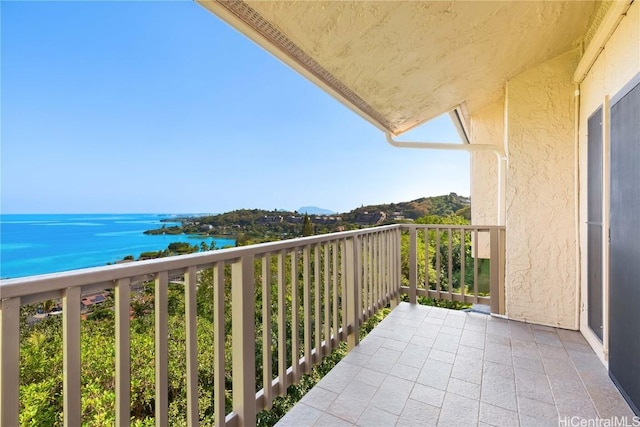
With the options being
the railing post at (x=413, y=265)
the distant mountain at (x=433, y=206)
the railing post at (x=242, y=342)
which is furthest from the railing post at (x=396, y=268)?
the distant mountain at (x=433, y=206)

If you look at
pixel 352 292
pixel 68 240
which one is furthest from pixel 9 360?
pixel 68 240

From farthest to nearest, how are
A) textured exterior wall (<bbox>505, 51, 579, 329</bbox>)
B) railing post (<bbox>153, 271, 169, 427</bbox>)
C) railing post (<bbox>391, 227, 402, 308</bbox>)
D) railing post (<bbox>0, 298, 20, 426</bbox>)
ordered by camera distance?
railing post (<bbox>391, 227, 402, 308</bbox>), textured exterior wall (<bbox>505, 51, 579, 329</bbox>), railing post (<bbox>153, 271, 169, 427</bbox>), railing post (<bbox>0, 298, 20, 426</bbox>)

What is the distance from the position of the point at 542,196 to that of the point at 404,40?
2254 mm

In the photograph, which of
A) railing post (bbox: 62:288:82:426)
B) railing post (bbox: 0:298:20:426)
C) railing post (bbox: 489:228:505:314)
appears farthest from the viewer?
railing post (bbox: 489:228:505:314)

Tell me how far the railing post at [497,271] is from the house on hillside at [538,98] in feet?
0.49

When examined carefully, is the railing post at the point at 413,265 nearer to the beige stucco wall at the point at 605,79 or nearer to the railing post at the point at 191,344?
the beige stucco wall at the point at 605,79

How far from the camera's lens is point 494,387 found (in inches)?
80.7

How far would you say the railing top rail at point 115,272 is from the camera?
2.72ft

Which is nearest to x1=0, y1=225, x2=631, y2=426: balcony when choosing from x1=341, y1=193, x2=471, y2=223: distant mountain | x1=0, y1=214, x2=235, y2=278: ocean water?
x1=0, y1=214, x2=235, y2=278: ocean water

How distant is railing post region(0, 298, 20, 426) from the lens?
805mm

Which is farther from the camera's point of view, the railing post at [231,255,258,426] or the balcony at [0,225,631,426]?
the railing post at [231,255,258,426]

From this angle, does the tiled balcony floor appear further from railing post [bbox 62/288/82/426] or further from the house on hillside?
railing post [bbox 62/288/82/426]

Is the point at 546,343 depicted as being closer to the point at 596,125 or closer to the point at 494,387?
the point at 494,387

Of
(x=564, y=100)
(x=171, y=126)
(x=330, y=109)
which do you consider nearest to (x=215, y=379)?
(x=564, y=100)
